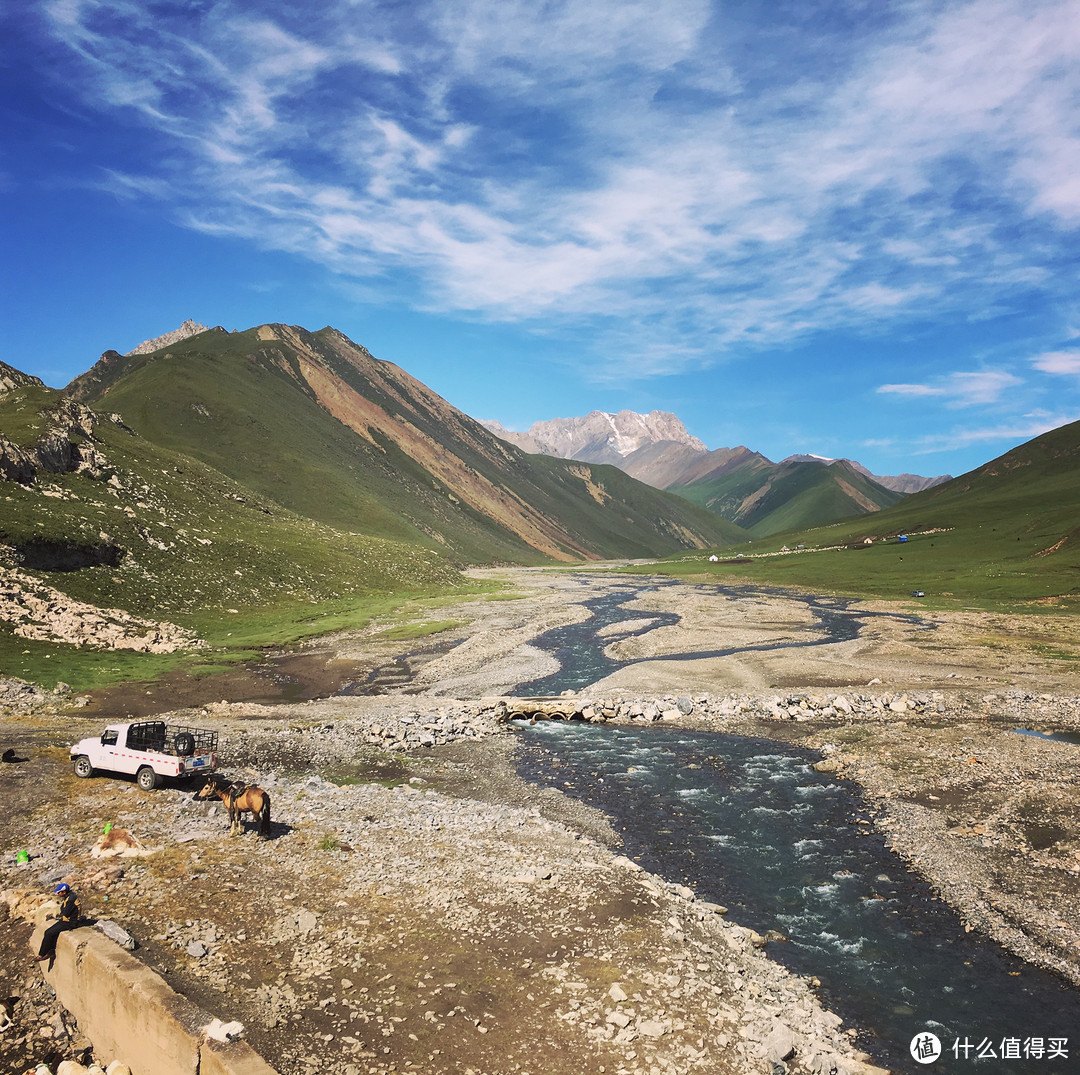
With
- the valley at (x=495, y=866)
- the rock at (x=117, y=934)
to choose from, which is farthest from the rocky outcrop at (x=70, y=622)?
the rock at (x=117, y=934)

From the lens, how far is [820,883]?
24.4 metres

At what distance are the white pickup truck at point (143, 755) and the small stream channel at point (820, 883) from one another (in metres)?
17.1

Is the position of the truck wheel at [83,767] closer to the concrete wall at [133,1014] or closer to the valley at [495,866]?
the valley at [495,866]

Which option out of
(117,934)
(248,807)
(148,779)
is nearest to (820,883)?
(248,807)

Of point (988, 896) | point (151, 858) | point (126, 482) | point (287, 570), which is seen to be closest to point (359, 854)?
point (151, 858)

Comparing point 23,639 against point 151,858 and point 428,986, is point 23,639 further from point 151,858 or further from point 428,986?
point 428,986

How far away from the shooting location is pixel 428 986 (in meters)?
17.2

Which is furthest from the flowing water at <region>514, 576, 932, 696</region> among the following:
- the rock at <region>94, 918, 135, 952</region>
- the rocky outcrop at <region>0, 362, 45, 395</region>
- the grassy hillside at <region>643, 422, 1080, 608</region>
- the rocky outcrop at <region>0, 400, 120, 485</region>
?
the rocky outcrop at <region>0, 362, 45, 395</region>

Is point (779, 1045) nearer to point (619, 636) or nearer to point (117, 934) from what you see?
point (117, 934)

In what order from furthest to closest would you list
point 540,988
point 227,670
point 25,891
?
point 227,670
point 25,891
point 540,988

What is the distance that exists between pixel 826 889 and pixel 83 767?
31.8m

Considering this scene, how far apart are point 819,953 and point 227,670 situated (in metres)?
54.8

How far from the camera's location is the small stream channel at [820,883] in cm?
1706

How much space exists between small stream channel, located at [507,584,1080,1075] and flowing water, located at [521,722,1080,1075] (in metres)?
0.05
